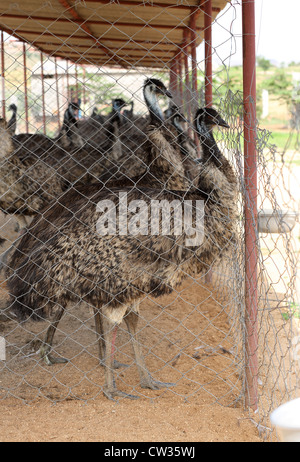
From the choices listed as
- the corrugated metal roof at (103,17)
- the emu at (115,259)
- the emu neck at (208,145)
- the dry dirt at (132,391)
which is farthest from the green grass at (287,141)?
the corrugated metal roof at (103,17)

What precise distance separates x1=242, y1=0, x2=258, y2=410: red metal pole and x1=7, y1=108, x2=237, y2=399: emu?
38 centimetres

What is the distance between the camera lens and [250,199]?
319 cm

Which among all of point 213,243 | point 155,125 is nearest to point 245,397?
point 213,243

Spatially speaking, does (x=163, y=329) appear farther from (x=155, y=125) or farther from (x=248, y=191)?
(x=248, y=191)

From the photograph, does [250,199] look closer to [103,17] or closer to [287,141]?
[287,141]

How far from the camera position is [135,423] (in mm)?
3148

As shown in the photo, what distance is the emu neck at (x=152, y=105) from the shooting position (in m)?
5.11

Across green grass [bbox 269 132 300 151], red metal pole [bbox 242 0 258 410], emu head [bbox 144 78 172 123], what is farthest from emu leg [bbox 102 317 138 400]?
emu head [bbox 144 78 172 123]

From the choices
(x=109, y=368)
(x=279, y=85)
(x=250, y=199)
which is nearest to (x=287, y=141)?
(x=250, y=199)

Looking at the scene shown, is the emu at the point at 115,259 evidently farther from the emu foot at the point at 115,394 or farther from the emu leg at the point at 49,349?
the emu leg at the point at 49,349

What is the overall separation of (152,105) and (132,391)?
253cm

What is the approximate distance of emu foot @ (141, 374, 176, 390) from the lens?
3908 millimetres

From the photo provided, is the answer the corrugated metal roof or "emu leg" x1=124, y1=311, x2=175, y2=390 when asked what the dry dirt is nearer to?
"emu leg" x1=124, y1=311, x2=175, y2=390

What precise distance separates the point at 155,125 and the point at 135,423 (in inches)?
112
